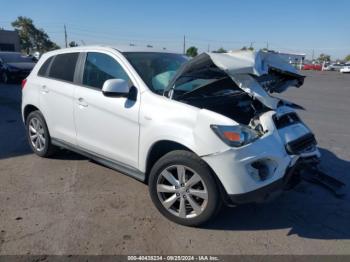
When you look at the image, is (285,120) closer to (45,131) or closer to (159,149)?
(159,149)

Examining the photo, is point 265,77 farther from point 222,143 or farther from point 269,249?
point 269,249

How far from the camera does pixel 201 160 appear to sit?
3.35 m

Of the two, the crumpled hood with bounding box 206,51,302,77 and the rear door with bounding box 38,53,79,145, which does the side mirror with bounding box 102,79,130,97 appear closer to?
the crumpled hood with bounding box 206,51,302,77

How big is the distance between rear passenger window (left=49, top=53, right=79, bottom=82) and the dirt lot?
52.2 inches

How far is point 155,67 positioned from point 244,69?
3.96 ft

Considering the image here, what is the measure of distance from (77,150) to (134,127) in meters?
1.37

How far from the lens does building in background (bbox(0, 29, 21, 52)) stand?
61750mm

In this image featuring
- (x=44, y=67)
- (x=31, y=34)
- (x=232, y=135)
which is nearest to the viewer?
(x=232, y=135)

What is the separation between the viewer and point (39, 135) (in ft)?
18.4

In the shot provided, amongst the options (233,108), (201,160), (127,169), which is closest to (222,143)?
(201,160)

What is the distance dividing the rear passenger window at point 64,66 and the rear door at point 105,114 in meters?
0.27

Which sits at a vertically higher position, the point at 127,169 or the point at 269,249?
the point at 127,169

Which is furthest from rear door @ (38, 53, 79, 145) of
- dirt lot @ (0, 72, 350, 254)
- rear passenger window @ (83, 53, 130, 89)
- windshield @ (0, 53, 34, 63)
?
windshield @ (0, 53, 34, 63)

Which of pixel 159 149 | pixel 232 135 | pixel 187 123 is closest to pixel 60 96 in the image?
pixel 159 149
